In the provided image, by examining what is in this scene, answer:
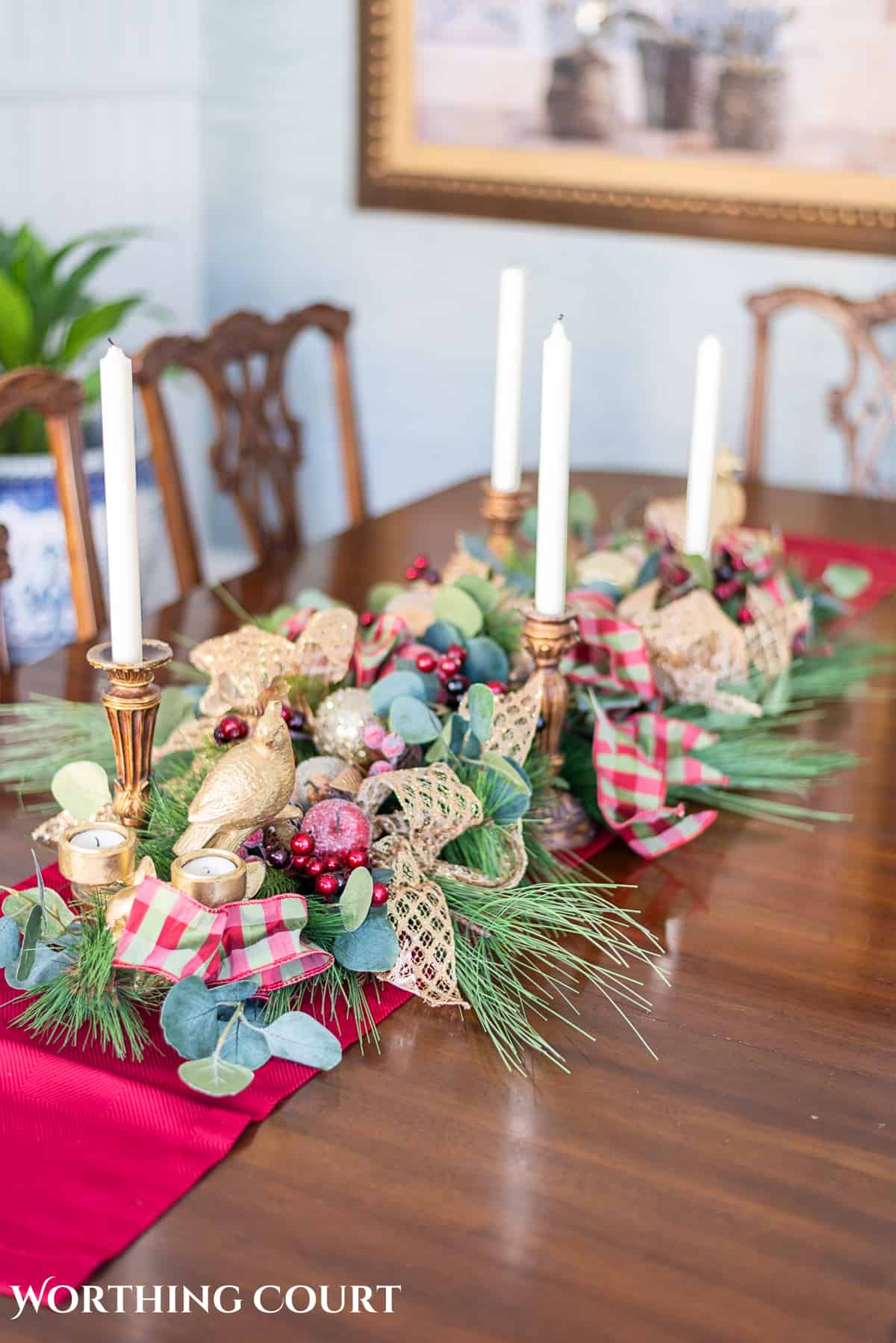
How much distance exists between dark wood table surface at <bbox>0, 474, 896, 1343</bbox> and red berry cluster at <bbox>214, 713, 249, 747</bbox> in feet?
0.52

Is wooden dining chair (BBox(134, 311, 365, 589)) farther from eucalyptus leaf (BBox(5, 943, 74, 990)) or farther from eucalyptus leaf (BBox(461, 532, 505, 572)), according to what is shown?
eucalyptus leaf (BBox(5, 943, 74, 990))

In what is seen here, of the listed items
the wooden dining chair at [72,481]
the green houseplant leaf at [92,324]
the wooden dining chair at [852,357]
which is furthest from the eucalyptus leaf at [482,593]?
the green houseplant leaf at [92,324]

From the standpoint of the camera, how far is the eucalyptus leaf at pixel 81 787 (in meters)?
0.92

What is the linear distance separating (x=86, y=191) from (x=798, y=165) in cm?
140

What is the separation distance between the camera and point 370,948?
84cm

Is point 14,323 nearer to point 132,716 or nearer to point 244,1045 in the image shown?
point 132,716

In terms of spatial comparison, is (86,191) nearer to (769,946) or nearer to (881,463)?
(881,463)

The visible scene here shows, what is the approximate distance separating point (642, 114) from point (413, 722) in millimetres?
2279

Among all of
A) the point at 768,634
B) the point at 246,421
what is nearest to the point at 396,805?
the point at 768,634

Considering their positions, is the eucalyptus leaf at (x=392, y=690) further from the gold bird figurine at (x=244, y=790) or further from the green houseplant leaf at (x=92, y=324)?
the green houseplant leaf at (x=92, y=324)

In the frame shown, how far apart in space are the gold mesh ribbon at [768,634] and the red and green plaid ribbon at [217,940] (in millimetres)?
620

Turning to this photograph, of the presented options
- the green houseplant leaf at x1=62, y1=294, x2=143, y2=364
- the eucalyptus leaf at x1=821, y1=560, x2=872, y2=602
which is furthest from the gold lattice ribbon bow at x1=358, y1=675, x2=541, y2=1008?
the green houseplant leaf at x1=62, y1=294, x2=143, y2=364

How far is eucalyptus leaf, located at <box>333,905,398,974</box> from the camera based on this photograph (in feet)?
2.75

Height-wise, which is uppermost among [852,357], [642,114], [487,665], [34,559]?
[642,114]
